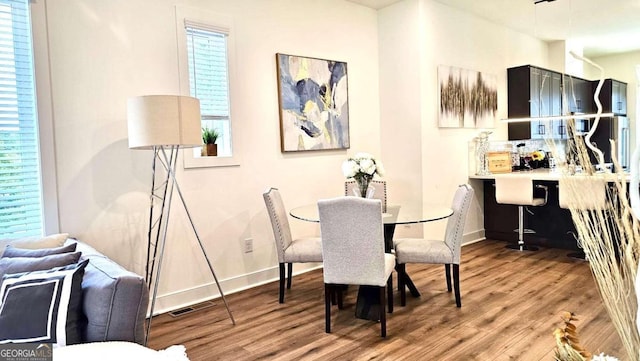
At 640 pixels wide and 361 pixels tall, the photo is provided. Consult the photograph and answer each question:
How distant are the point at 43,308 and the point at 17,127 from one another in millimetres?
1586

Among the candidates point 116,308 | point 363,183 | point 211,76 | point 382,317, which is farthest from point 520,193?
point 116,308

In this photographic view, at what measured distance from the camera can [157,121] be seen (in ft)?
9.39

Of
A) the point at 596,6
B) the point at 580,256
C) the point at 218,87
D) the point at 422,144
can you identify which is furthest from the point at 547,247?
the point at 218,87

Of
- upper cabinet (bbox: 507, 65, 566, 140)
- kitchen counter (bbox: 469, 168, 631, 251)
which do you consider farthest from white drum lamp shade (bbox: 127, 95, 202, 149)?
upper cabinet (bbox: 507, 65, 566, 140)

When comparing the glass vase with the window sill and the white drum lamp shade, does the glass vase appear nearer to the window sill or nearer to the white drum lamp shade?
the window sill

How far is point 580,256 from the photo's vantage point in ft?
15.9

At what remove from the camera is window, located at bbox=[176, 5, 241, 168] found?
369 centimetres

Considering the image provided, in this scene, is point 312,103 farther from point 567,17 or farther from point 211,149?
point 567,17

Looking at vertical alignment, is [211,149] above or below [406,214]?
above

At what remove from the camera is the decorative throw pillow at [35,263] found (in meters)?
2.18

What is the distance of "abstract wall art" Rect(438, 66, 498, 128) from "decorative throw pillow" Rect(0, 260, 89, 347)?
4225mm

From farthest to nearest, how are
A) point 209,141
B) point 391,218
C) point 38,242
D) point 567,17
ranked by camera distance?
point 567,17 < point 209,141 < point 391,218 < point 38,242

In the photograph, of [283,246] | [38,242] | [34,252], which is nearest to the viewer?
[34,252]

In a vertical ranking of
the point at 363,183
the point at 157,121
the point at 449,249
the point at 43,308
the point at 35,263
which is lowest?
the point at 449,249
